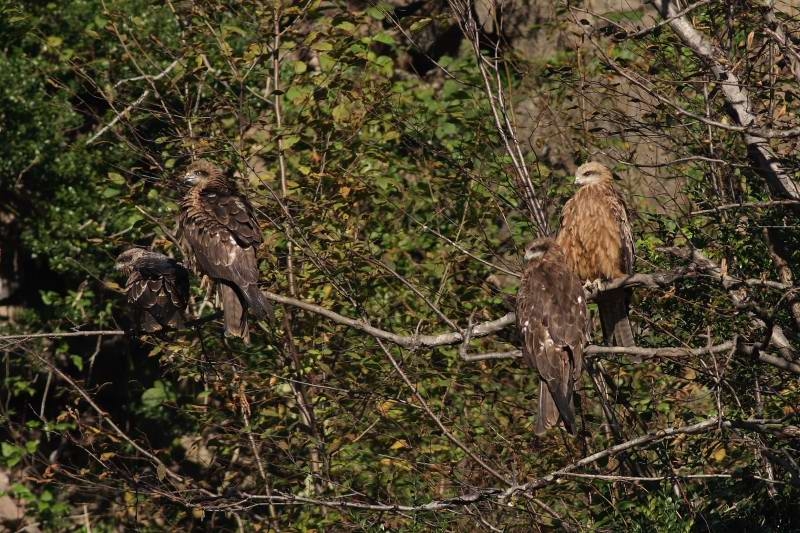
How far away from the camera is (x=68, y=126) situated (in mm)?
10328

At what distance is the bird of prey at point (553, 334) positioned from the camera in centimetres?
577

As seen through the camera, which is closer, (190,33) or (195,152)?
(195,152)

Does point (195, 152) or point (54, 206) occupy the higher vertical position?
point (195, 152)

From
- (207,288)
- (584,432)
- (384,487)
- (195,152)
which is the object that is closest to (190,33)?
(195,152)

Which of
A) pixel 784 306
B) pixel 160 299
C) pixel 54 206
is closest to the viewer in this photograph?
pixel 784 306

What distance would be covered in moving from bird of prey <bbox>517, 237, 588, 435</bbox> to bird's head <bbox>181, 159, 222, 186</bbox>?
7.48 feet

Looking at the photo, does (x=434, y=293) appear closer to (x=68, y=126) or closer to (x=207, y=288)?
(x=207, y=288)

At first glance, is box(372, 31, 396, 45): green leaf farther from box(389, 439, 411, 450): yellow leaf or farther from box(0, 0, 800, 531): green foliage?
box(389, 439, 411, 450): yellow leaf

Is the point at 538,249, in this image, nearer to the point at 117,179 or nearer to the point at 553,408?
the point at 553,408

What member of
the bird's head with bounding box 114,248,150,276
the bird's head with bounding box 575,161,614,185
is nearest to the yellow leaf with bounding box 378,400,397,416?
the bird's head with bounding box 575,161,614,185

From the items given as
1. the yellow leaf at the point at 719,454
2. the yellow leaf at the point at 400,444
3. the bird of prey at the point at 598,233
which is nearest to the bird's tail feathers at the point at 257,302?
the yellow leaf at the point at 400,444

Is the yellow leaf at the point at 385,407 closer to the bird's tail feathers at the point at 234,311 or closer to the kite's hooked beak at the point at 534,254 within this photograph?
the bird's tail feathers at the point at 234,311

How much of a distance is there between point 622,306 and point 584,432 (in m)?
0.73

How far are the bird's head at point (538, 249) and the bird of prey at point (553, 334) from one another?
135 millimetres
